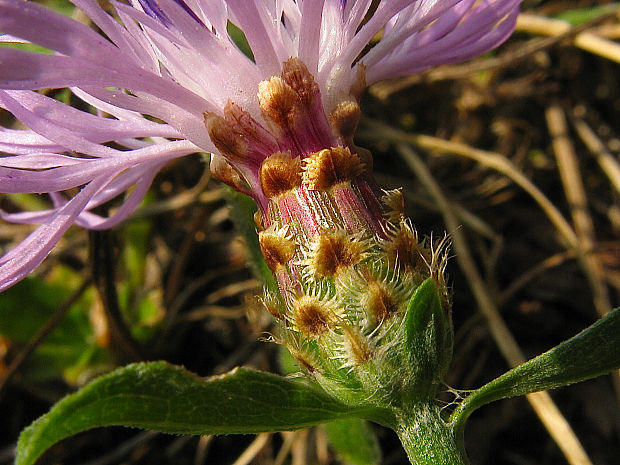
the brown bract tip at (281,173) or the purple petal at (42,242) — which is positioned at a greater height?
the purple petal at (42,242)

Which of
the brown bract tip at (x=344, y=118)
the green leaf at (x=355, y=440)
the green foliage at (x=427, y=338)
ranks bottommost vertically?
the green leaf at (x=355, y=440)

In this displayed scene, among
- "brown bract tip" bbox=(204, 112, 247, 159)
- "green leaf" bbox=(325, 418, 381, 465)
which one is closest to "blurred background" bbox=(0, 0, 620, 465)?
"green leaf" bbox=(325, 418, 381, 465)

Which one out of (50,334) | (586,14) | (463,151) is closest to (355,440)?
(50,334)

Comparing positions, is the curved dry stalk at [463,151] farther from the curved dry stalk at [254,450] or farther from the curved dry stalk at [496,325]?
the curved dry stalk at [254,450]

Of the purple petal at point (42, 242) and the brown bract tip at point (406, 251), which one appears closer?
the brown bract tip at point (406, 251)

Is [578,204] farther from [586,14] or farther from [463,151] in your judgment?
[586,14]

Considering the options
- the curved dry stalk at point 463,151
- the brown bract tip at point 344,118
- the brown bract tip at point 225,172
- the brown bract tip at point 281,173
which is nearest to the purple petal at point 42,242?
the brown bract tip at point 225,172

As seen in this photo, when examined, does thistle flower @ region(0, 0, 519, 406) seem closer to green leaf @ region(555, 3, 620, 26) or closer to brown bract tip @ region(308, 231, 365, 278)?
brown bract tip @ region(308, 231, 365, 278)
